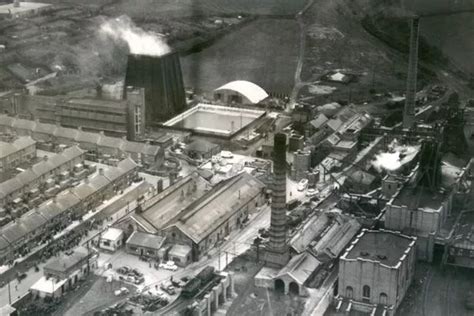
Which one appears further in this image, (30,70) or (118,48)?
(118,48)

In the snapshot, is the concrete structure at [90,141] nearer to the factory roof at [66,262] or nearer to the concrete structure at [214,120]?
the concrete structure at [214,120]

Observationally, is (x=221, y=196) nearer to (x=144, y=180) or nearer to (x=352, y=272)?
(x=144, y=180)

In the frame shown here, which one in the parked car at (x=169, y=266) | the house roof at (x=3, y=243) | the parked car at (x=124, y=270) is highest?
the house roof at (x=3, y=243)

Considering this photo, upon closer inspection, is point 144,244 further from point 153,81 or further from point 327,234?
point 153,81

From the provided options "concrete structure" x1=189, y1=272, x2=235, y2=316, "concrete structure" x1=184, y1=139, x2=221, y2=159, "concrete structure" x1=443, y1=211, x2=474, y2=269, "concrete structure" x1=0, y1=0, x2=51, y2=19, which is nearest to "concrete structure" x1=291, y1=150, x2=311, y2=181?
"concrete structure" x1=184, y1=139, x2=221, y2=159

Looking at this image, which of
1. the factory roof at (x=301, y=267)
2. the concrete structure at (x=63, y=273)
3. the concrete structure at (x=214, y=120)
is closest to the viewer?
the concrete structure at (x=63, y=273)

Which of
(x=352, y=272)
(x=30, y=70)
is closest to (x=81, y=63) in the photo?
(x=30, y=70)

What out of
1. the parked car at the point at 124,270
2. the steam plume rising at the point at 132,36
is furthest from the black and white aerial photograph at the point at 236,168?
the steam plume rising at the point at 132,36
